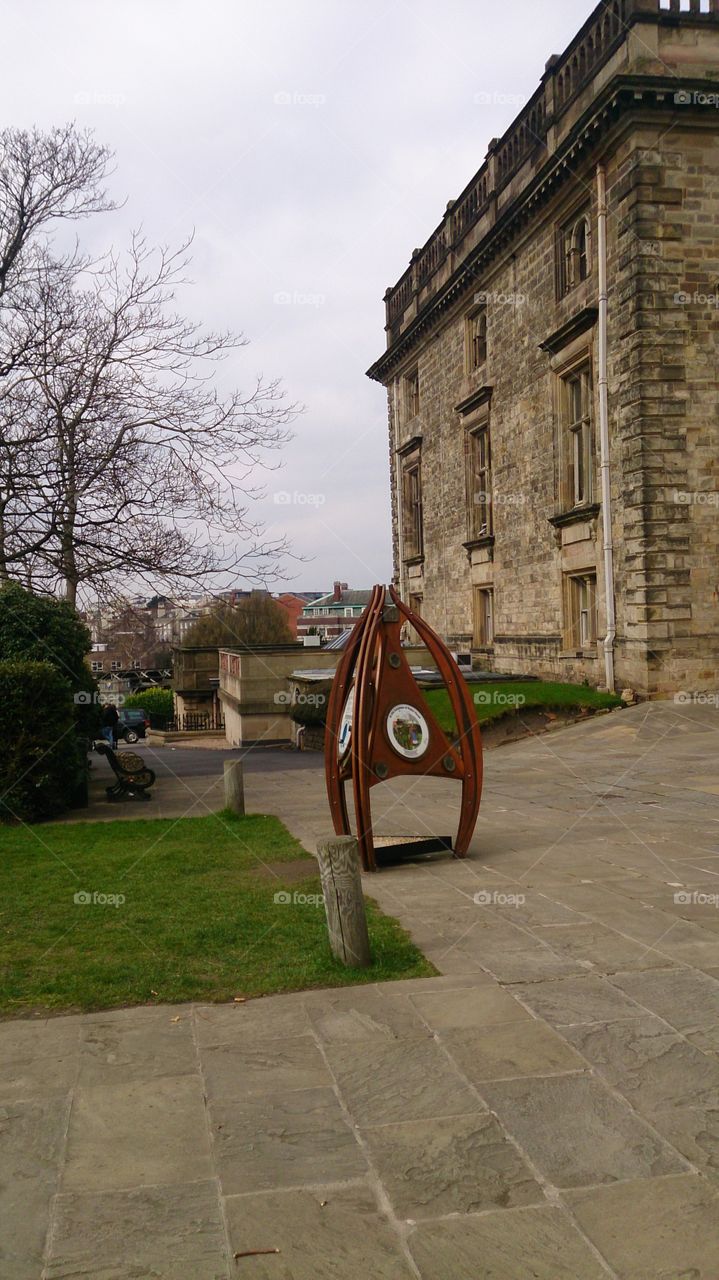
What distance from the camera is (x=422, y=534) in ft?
113

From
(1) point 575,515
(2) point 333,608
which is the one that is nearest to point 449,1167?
(1) point 575,515

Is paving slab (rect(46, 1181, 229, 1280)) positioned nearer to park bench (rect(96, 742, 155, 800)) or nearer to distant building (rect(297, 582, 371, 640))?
park bench (rect(96, 742, 155, 800))

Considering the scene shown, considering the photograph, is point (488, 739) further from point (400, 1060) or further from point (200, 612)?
point (400, 1060)

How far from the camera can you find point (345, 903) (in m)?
5.95

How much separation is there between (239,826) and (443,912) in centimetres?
475

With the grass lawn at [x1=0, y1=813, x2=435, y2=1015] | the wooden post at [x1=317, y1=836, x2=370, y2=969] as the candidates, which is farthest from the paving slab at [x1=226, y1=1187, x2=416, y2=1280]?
the wooden post at [x1=317, y1=836, x2=370, y2=969]

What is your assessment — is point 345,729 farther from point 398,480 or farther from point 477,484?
point 398,480

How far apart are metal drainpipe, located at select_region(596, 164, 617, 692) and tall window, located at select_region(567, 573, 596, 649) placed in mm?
1962

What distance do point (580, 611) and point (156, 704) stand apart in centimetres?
3334

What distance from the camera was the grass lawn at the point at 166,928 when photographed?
A: 5738mm

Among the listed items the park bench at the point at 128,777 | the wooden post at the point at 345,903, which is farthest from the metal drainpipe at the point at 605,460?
the wooden post at the point at 345,903

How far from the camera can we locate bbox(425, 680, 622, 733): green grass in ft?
63.6

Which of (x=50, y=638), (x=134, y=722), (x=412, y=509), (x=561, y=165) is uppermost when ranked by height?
(x=561, y=165)

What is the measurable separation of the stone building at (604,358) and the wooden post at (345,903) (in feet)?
44.8
